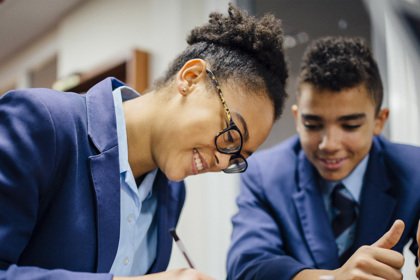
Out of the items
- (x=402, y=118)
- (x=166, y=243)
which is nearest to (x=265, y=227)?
(x=166, y=243)

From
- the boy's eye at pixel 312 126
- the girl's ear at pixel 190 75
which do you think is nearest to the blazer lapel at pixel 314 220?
the boy's eye at pixel 312 126

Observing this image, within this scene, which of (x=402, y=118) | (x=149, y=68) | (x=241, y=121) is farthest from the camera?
(x=149, y=68)

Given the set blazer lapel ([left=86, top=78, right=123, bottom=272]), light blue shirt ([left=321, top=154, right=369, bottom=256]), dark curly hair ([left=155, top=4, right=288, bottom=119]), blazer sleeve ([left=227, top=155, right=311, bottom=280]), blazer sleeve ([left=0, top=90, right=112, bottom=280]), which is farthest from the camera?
light blue shirt ([left=321, top=154, right=369, bottom=256])

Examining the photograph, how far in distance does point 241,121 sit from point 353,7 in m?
0.91

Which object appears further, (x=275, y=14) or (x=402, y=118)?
Result: (x=402, y=118)

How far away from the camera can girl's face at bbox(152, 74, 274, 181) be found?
913mm

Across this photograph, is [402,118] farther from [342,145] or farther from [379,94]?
[342,145]

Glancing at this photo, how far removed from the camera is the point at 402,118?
1494mm

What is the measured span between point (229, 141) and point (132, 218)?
0.95 feet

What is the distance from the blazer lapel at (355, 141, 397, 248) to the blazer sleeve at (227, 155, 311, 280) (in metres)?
0.21

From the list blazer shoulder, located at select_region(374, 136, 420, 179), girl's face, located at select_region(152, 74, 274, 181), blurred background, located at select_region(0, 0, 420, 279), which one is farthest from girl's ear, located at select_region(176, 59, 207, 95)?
blazer shoulder, located at select_region(374, 136, 420, 179)

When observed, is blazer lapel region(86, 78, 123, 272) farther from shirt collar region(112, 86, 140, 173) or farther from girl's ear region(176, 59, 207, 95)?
girl's ear region(176, 59, 207, 95)

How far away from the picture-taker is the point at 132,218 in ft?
3.16

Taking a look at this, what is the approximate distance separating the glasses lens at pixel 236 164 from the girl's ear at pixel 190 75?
20 centimetres
